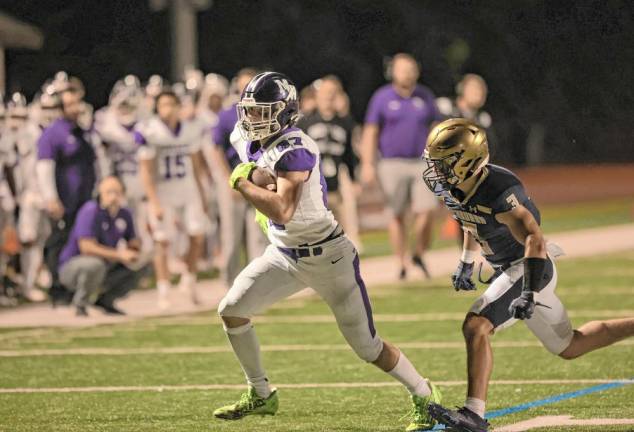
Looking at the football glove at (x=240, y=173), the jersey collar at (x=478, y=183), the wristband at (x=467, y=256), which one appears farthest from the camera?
the wristband at (x=467, y=256)

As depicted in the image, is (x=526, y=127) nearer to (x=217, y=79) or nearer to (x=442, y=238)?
(x=442, y=238)

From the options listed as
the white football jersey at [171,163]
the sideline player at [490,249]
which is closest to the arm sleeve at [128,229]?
the white football jersey at [171,163]

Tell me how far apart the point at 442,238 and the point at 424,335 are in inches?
350

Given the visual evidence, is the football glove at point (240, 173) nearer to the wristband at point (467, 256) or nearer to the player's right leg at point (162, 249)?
the wristband at point (467, 256)

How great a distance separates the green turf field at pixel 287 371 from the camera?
24.3ft

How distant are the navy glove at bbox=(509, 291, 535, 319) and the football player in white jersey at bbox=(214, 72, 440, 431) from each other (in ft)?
2.40

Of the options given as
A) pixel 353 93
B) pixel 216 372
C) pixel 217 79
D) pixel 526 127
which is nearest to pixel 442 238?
pixel 217 79

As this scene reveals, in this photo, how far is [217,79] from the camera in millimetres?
15523

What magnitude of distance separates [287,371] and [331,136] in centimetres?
471

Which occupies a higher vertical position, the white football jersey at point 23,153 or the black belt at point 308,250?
the white football jersey at point 23,153

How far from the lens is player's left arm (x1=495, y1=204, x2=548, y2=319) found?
21.1 feet

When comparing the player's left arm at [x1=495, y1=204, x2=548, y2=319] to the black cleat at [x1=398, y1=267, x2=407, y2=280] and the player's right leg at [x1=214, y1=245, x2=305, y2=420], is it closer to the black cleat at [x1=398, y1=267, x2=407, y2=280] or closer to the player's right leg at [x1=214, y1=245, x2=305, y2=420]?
the player's right leg at [x1=214, y1=245, x2=305, y2=420]

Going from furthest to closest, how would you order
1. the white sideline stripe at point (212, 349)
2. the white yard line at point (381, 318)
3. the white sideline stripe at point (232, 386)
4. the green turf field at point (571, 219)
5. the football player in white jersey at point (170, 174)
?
the green turf field at point (571, 219), the football player in white jersey at point (170, 174), the white yard line at point (381, 318), the white sideline stripe at point (212, 349), the white sideline stripe at point (232, 386)

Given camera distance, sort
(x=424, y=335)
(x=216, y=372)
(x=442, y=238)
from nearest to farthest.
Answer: (x=216, y=372) < (x=424, y=335) < (x=442, y=238)
